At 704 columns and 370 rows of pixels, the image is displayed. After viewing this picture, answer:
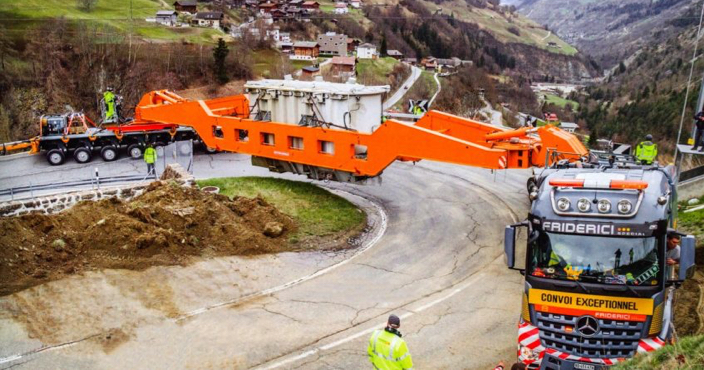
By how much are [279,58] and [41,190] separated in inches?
2090

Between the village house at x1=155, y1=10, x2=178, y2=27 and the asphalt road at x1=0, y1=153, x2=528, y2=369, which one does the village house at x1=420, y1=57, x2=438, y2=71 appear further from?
the asphalt road at x1=0, y1=153, x2=528, y2=369

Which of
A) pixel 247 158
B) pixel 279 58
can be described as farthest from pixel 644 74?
pixel 247 158

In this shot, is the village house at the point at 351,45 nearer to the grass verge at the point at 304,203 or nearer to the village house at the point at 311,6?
the village house at the point at 311,6

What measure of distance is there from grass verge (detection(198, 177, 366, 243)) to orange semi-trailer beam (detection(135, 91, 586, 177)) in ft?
4.23

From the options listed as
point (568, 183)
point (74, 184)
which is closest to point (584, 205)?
point (568, 183)

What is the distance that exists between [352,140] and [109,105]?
12641mm

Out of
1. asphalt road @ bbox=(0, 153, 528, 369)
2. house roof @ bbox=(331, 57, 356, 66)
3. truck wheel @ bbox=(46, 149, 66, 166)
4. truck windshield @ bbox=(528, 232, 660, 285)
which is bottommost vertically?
asphalt road @ bbox=(0, 153, 528, 369)

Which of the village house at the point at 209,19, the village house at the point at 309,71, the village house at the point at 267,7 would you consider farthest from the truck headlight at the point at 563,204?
the village house at the point at 267,7

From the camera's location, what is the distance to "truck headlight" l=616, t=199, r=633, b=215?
764 centimetres

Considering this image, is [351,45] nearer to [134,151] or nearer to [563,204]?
[134,151]

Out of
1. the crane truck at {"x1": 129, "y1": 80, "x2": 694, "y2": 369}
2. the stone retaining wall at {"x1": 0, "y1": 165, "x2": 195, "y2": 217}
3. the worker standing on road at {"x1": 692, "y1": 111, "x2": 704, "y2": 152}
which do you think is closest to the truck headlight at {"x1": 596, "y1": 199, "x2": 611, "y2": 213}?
the crane truck at {"x1": 129, "y1": 80, "x2": 694, "y2": 369}

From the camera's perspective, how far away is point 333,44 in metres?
87.7

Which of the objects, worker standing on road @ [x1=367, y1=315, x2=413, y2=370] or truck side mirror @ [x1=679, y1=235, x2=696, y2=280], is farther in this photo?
truck side mirror @ [x1=679, y1=235, x2=696, y2=280]

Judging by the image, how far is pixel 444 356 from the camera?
9.59 metres
